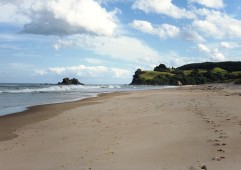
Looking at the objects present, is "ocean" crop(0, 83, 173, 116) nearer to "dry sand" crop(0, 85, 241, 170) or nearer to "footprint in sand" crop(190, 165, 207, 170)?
"dry sand" crop(0, 85, 241, 170)

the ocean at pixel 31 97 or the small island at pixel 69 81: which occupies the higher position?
the small island at pixel 69 81

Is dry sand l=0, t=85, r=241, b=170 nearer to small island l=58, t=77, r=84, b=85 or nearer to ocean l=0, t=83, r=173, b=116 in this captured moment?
ocean l=0, t=83, r=173, b=116

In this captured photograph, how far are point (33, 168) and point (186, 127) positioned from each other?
5964 millimetres

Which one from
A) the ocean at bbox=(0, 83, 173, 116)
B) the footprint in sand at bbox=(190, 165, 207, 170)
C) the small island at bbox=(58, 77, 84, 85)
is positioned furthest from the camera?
the small island at bbox=(58, 77, 84, 85)

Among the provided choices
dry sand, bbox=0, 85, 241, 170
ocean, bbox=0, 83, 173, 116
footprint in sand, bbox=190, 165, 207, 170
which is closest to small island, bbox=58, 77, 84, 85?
ocean, bbox=0, 83, 173, 116

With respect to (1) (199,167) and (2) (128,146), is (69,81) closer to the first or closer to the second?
(2) (128,146)

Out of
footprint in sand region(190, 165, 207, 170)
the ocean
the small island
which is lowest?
footprint in sand region(190, 165, 207, 170)

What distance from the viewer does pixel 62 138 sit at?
10.6 metres

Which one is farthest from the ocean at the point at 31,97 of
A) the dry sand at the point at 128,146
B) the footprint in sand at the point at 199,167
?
the footprint in sand at the point at 199,167

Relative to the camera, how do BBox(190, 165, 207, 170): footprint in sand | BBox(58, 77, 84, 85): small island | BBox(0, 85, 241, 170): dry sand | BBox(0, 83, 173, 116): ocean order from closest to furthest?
BBox(190, 165, 207, 170): footprint in sand < BBox(0, 85, 241, 170): dry sand < BBox(0, 83, 173, 116): ocean < BBox(58, 77, 84, 85): small island

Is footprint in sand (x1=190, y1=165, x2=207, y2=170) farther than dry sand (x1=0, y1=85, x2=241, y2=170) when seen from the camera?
No

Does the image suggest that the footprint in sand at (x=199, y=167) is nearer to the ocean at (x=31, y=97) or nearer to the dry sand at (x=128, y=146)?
the dry sand at (x=128, y=146)

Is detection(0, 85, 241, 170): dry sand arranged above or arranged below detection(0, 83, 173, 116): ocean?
below

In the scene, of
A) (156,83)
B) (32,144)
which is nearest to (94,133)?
(32,144)
